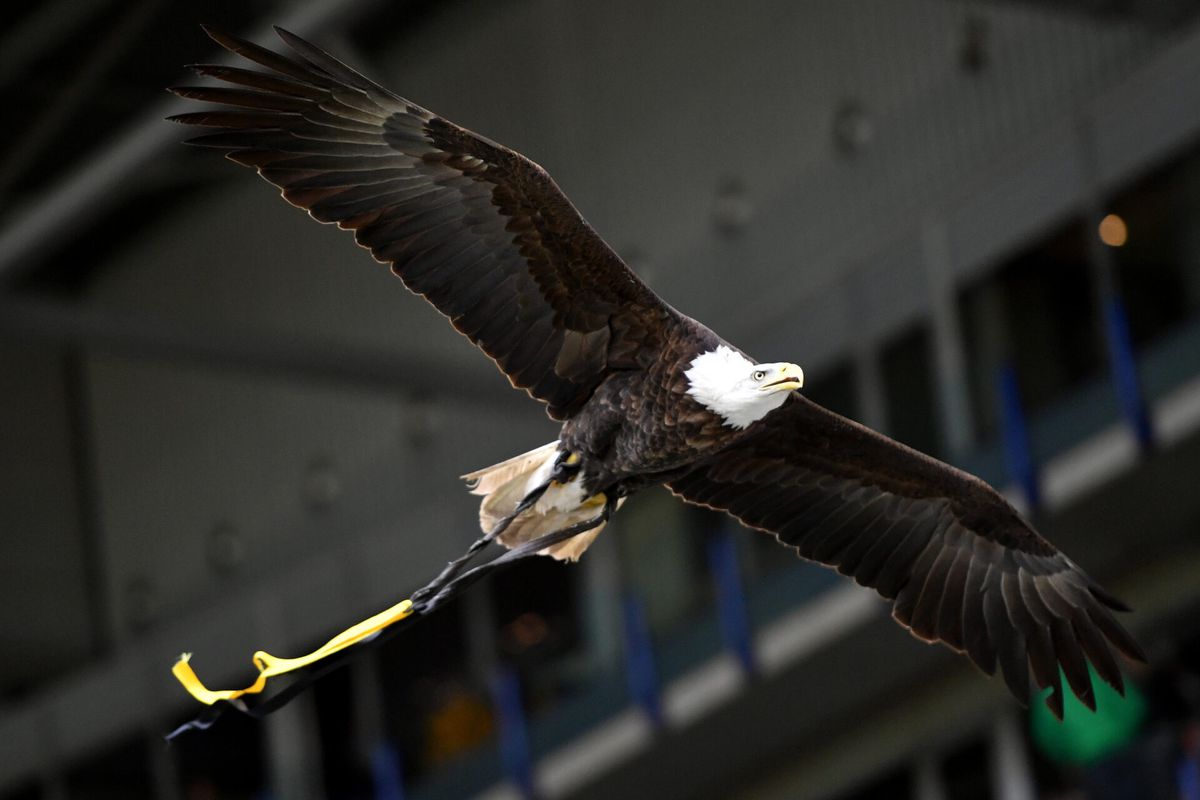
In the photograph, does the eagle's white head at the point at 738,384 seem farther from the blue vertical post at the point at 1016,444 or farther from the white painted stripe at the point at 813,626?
the white painted stripe at the point at 813,626

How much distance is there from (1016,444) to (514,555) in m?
4.63

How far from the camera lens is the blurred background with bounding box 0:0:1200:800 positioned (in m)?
11.2

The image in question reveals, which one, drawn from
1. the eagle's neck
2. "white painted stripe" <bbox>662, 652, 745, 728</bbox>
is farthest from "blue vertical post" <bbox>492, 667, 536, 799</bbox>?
the eagle's neck

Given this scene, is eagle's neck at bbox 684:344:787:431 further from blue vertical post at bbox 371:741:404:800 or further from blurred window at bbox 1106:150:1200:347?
blue vertical post at bbox 371:741:404:800

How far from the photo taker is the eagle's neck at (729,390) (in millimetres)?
6453

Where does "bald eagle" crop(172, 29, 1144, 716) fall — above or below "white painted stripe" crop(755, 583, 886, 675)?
below

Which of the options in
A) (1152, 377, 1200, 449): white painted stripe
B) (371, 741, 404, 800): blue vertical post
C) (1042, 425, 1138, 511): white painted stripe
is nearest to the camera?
(1152, 377, 1200, 449): white painted stripe

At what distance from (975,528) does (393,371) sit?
6181 mm

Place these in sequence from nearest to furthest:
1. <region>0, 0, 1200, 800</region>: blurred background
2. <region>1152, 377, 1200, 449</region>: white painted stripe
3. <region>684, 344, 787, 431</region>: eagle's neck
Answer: <region>684, 344, 787, 431</region>: eagle's neck < <region>1152, 377, 1200, 449</region>: white painted stripe < <region>0, 0, 1200, 800</region>: blurred background

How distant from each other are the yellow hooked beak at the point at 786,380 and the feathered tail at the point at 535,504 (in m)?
0.83

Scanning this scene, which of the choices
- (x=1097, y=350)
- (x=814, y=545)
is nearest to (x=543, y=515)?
(x=814, y=545)

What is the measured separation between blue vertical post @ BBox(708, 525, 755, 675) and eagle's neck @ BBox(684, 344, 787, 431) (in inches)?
197

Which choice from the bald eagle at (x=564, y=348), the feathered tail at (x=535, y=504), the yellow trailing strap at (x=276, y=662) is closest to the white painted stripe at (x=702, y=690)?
the bald eagle at (x=564, y=348)

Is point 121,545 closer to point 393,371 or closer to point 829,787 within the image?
point 393,371
